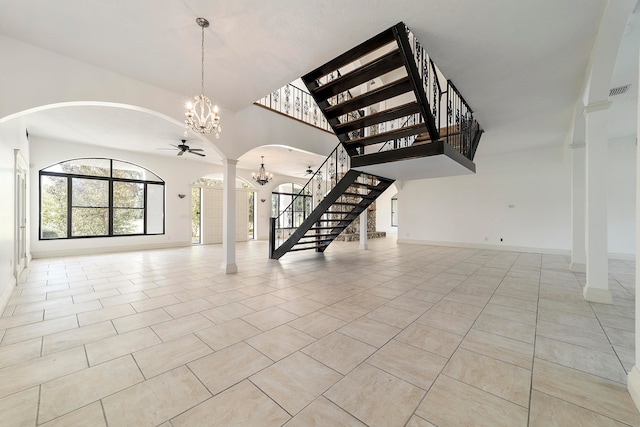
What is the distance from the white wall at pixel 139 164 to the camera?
21.3 ft

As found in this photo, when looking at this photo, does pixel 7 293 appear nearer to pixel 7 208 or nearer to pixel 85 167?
pixel 7 208

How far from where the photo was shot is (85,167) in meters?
7.36

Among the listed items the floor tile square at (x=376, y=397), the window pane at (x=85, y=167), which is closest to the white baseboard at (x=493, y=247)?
the floor tile square at (x=376, y=397)

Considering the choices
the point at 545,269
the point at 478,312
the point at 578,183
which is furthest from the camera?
the point at 545,269

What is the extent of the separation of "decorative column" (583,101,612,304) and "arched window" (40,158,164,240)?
10673mm

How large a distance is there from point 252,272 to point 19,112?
3.76 metres

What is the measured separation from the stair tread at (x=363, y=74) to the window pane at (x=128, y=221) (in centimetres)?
773

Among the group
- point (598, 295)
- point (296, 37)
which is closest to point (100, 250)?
point (296, 37)

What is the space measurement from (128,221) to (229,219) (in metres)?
5.45

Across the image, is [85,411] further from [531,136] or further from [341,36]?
[531,136]

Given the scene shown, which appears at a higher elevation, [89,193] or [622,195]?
[89,193]

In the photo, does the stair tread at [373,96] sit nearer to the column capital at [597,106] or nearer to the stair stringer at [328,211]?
the stair stringer at [328,211]

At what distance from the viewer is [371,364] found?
1912mm

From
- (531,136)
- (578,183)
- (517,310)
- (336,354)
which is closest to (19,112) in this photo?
(336,354)
